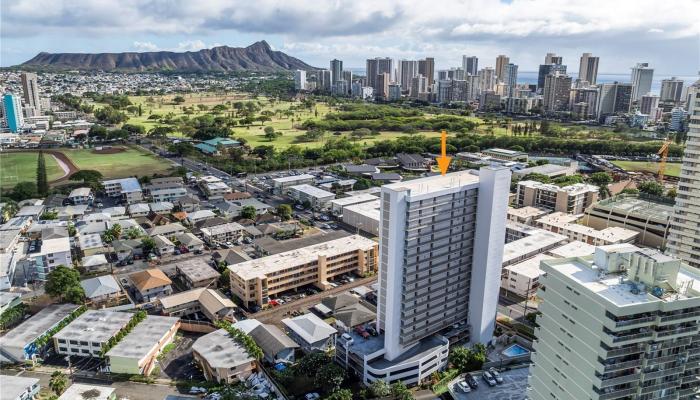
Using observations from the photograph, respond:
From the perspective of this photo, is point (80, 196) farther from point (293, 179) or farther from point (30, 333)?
point (30, 333)

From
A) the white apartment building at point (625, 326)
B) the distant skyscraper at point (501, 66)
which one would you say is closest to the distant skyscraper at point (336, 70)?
the distant skyscraper at point (501, 66)

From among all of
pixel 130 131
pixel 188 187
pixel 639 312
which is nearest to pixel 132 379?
pixel 639 312

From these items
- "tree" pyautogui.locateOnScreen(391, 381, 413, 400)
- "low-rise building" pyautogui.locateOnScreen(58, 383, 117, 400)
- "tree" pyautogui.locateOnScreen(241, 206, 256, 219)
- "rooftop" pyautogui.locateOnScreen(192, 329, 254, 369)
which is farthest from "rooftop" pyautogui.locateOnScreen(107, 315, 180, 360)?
"tree" pyautogui.locateOnScreen(241, 206, 256, 219)

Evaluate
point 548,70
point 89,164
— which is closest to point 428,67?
point 548,70

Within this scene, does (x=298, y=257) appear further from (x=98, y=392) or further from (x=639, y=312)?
(x=639, y=312)

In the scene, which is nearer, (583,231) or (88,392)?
(88,392)

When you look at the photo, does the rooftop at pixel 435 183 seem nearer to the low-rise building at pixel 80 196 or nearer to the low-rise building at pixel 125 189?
the low-rise building at pixel 125 189
